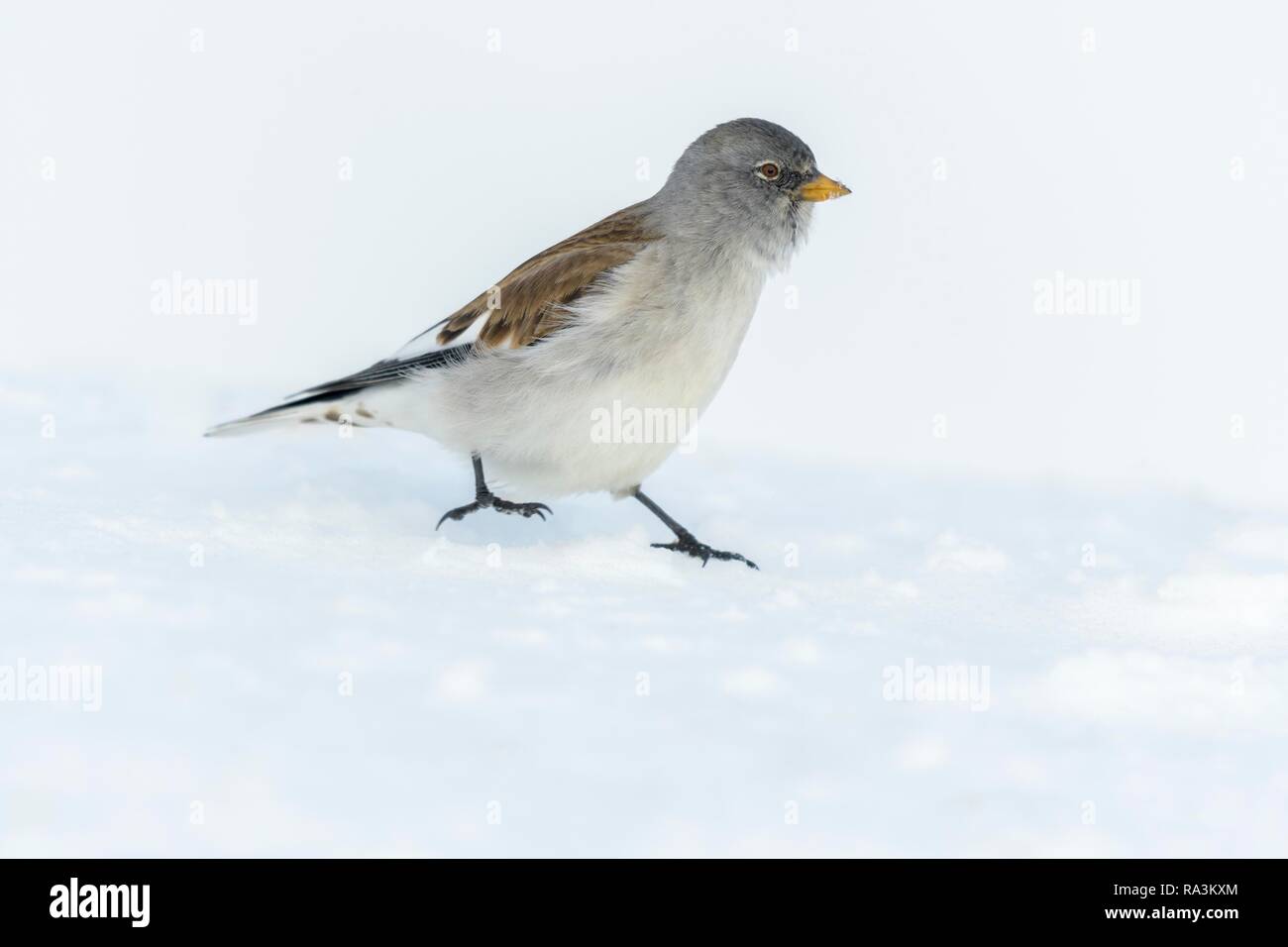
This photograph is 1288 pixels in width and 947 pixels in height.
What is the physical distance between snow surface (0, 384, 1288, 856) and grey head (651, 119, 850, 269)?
52.3 inches

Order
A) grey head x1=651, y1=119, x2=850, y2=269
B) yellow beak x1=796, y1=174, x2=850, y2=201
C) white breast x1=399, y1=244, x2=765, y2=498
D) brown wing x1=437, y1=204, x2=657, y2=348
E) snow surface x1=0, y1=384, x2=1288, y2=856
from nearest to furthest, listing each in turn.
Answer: snow surface x1=0, y1=384, x2=1288, y2=856 → white breast x1=399, y1=244, x2=765, y2=498 → brown wing x1=437, y1=204, x2=657, y2=348 → grey head x1=651, y1=119, x2=850, y2=269 → yellow beak x1=796, y1=174, x2=850, y2=201

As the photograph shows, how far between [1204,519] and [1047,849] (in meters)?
4.01

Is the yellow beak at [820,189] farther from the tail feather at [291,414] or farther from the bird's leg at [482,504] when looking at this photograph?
the tail feather at [291,414]

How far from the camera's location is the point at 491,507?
605 centimetres

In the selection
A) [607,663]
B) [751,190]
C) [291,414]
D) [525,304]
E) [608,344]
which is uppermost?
[751,190]

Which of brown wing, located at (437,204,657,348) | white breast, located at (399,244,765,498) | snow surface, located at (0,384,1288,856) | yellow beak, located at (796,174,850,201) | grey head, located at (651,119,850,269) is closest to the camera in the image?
snow surface, located at (0,384,1288,856)

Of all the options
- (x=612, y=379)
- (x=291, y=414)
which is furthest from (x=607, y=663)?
(x=291, y=414)

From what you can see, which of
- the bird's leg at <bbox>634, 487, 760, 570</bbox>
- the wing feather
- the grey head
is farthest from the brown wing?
the bird's leg at <bbox>634, 487, 760, 570</bbox>

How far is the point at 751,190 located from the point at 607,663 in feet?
8.06

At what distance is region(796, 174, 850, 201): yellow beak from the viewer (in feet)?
19.7

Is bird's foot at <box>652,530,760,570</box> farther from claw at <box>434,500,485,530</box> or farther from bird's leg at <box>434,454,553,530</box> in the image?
claw at <box>434,500,485,530</box>

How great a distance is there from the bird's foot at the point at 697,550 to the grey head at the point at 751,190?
48.9 inches

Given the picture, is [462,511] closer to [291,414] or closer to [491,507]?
[491,507]

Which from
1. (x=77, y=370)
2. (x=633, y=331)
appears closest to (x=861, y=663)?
(x=633, y=331)
